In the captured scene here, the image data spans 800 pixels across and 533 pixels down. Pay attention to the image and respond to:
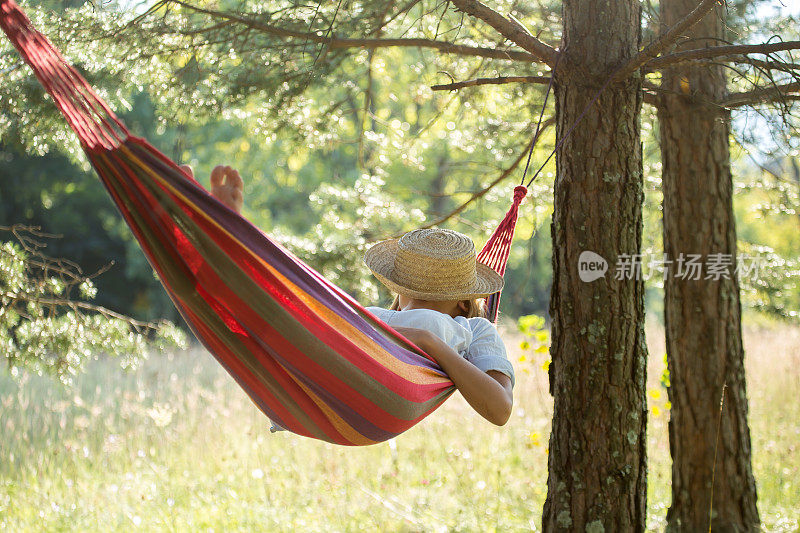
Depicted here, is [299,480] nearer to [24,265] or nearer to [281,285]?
[24,265]

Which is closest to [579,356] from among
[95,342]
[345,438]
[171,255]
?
[345,438]

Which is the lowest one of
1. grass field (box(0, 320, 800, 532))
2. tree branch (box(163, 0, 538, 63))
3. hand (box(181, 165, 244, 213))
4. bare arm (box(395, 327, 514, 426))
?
grass field (box(0, 320, 800, 532))

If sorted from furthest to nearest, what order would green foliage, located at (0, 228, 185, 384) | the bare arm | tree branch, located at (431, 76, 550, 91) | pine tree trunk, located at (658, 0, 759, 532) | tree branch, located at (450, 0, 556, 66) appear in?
pine tree trunk, located at (658, 0, 759, 532) < green foliage, located at (0, 228, 185, 384) < tree branch, located at (431, 76, 550, 91) < tree branch, located at (450, 0, 556, 66) < the bare arm

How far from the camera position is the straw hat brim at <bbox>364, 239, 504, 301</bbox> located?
5.78 feet

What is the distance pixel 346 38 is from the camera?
2.47 m

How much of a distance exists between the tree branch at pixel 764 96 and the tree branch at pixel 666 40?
13.7 inches

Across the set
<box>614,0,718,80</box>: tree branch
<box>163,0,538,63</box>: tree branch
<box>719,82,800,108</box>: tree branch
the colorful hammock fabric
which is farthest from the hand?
<box>719,82,800,108</box>: tree branch

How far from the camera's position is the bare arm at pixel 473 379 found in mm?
1509

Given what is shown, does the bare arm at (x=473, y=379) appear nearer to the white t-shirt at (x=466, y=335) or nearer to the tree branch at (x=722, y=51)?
the white t-shirt at (x=466, y=335)

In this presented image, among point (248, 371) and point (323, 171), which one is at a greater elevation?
point (323, 171)

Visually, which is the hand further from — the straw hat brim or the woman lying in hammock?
the straw hat brim

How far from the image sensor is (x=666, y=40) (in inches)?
66.6

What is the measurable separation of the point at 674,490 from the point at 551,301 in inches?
51.0

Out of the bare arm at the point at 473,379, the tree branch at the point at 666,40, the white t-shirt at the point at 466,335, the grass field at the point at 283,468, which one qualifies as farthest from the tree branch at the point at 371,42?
the grass field at the point at 283,468
